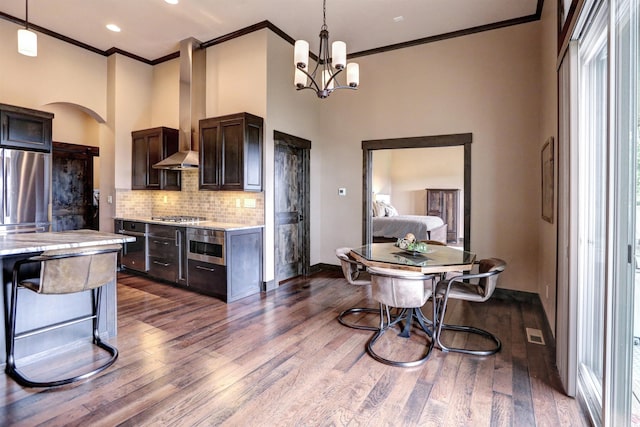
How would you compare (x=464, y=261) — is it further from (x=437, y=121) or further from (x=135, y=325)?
(x=135, y=325)

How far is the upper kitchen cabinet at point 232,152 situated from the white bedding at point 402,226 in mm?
4040

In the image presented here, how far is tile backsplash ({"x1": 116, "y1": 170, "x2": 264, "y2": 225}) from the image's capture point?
4.74 metres

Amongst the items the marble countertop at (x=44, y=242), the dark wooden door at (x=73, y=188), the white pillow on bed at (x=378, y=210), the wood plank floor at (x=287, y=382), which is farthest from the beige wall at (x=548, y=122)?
the dark wooden door at (x=73, y=188)

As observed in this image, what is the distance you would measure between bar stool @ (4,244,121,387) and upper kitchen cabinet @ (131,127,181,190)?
3.00 m

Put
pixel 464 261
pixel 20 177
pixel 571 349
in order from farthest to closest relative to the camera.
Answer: pixel 20 177, pixel 464 261, pixel 571 349

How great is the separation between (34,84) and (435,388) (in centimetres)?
614

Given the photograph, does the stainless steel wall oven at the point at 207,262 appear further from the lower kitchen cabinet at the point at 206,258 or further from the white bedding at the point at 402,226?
the white bedding at the point at 402,226

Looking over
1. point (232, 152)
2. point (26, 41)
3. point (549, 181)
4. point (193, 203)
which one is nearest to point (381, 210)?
point (193, 203)

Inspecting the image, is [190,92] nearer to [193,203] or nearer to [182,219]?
[193,203]

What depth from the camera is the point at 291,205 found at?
Answer: 5.20 metres

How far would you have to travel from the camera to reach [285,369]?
8.24 ft

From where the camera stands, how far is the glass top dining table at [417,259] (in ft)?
9.07

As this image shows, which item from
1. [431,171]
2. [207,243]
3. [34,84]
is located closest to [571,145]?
[207,243]

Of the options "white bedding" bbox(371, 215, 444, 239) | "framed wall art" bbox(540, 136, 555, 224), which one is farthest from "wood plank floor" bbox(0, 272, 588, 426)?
"white bedding" bbox(371, 215, 444, 239)
